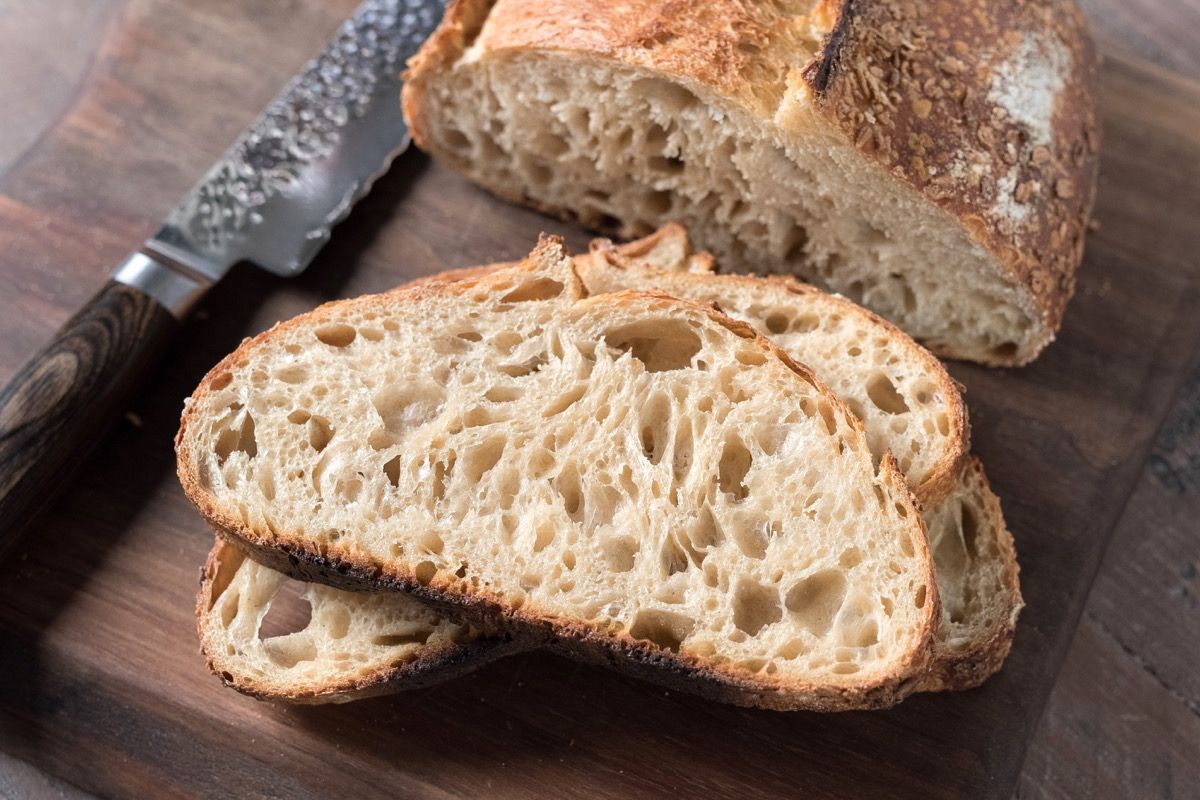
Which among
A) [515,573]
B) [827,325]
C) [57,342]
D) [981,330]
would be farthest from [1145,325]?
[57,342]

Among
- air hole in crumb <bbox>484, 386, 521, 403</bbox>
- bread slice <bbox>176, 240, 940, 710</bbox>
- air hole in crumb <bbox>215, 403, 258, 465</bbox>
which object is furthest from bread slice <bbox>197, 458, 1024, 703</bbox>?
air hole in crumb <bbox>484, 386, 521, 403</bbox>

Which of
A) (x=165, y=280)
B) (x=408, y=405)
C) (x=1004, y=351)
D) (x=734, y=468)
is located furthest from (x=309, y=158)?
(x=1004, y=351)

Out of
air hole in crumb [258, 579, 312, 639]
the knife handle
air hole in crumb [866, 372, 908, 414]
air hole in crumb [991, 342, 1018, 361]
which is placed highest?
air hole in crumb [866, 372, 908, 414]

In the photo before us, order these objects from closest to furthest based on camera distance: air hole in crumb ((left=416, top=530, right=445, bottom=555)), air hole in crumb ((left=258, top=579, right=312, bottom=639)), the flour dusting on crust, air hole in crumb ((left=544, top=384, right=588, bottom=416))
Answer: air hole in crumb ((left=416, top=530, right=445, bottom=555)) → air hole in crumb ((left=544, top=384, right=588, bottom=416)) → air hole in crumb ((left=258, top=579, right=312, bottom=639)) → the flour dusting on crust

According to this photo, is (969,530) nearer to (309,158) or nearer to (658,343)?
(658,343)

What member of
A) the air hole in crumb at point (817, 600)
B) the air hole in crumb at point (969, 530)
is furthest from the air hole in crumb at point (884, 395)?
the air hole in crumb at point (817, 600)

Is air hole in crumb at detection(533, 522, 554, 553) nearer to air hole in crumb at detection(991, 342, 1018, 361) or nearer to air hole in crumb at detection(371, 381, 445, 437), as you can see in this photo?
air hole in crumb at detection(371, 381, 445, 437)

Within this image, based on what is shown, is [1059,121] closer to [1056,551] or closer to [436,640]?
[1056,551]
